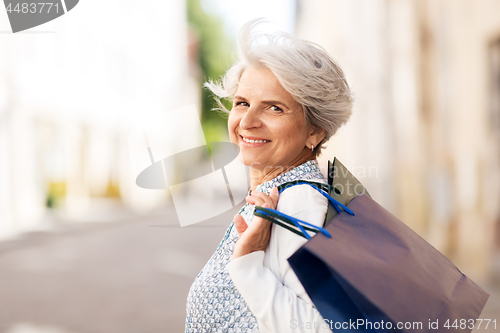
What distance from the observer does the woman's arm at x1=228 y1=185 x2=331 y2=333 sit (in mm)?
1150

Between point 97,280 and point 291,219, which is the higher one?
point 291,219

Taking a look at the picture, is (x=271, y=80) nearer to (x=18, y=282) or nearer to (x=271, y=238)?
(x=271, y=238)

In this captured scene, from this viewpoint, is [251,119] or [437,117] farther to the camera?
[437,117]

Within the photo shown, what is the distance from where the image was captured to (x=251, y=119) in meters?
1.49

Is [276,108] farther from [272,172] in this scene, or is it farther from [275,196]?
[275,196]

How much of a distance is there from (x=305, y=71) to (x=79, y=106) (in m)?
18.9

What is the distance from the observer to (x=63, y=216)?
16609mm

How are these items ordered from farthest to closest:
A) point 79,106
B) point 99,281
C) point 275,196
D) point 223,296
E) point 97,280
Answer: point 79,106
point 97,280
point 99,281
point 223,296
point 275,196

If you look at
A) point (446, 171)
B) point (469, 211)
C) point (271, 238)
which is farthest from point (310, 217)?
point (446, 171)

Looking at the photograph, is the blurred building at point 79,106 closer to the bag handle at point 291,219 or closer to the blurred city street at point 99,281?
the blurred city street at point 99,281

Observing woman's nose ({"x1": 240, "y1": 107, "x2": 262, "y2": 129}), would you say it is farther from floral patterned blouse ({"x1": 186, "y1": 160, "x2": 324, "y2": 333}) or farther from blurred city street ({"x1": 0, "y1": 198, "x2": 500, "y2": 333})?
blurred city street ({"x1": 0, "y1": 198, "x2": 500, "y2": 333})

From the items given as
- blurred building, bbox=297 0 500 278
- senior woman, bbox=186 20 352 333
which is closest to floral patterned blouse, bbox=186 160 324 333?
senior woman, bbox=186 20 352 333

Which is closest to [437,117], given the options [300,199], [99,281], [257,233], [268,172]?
[268,172]

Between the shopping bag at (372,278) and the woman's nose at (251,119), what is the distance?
0.39m
